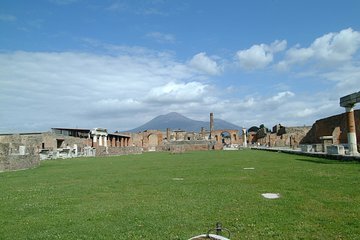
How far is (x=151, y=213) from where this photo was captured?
7602 millimetres

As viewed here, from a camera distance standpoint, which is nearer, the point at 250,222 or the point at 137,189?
the point at 250,222

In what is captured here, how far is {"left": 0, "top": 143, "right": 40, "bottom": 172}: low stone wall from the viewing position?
69.3ft

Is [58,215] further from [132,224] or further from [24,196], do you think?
[24,196]

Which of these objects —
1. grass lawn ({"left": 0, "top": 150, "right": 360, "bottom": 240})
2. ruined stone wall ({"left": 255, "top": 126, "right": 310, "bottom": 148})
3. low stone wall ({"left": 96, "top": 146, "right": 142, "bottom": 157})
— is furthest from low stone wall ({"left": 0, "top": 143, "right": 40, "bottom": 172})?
ruined stone wall ({"left": 255, "top": 126, "right": 310, "bottom": 148})

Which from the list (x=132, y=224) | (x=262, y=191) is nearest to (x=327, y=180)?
(x=262, y=191)

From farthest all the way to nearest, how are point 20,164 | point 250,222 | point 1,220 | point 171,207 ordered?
point 20,164 < point 171,207 < point 1,220 < point 250,222

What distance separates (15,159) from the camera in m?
22.2

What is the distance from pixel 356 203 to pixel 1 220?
777 cm

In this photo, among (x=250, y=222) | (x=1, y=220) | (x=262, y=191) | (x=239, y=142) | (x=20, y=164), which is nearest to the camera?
(x=250, y=222)

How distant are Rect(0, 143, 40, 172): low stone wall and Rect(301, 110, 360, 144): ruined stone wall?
37.5 m

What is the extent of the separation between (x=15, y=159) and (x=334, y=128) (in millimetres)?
44852

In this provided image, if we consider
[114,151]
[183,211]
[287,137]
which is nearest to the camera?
[183,211]

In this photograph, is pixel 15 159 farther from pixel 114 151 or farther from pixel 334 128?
pixel 334 128

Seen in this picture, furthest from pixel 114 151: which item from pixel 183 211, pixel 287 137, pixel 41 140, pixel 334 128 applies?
pixel 183 211
